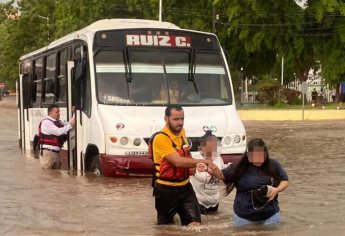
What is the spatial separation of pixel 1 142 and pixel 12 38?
1658 inches

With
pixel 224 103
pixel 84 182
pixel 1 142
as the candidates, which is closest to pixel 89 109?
pixel 84 182

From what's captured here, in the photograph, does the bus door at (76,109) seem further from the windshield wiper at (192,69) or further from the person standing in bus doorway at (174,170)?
the person standing in bus doorway at (174,170)

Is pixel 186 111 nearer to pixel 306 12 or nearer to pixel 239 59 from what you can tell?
pixel 306 12

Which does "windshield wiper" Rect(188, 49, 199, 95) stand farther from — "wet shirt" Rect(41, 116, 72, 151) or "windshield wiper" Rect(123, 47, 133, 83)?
"wet shirt" Rect(41, 116, 72, 151)

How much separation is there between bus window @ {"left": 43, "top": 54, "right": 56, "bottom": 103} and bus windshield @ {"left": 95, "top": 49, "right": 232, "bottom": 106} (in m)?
3.37

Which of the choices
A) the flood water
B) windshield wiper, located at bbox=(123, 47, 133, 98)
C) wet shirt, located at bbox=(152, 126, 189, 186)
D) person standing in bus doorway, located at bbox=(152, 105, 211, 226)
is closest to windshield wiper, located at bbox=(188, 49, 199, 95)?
windshield wiper, located at bbox=(123, 47, 133, 98)

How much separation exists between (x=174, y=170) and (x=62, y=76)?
7.96 m

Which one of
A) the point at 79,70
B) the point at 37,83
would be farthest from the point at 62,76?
the point at 37,83

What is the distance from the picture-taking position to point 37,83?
18219 mm

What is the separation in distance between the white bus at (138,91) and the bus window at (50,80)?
1919mm

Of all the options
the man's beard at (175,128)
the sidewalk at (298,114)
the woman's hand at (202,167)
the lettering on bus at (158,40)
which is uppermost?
the lettering on bus at (158,40)

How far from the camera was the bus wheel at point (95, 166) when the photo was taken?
1264cm

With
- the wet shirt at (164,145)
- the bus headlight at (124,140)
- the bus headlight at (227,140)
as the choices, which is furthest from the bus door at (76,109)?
the wet shirt at (164,145)

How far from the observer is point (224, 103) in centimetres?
1320
